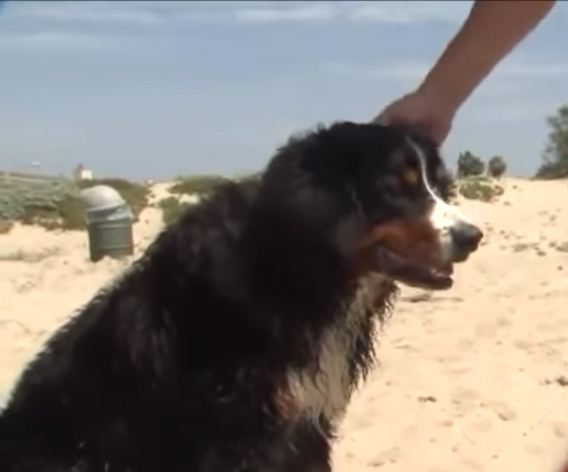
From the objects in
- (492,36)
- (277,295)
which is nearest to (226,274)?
(277,295)

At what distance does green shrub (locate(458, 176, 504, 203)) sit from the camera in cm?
1838

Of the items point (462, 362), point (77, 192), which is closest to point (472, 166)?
point (77, 192)

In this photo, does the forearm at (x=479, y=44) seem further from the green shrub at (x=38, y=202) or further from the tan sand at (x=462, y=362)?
the green shrub at (x=38, y=202)

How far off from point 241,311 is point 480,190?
14327 millimetres

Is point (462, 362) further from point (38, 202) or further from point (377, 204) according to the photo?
point (38, 202)

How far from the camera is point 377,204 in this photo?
16.2 ft

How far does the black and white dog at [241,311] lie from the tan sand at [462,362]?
7.26 ft

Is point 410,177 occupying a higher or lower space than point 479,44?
lower

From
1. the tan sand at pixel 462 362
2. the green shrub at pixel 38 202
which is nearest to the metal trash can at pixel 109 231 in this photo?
the tan sand at pixel 462 362

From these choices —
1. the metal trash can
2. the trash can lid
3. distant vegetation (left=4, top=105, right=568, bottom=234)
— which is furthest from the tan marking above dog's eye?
distant vegetation (left=4, top=105, right=568, bottom=234)

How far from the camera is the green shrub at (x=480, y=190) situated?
60.3ft

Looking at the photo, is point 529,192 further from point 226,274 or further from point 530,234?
point 226,274

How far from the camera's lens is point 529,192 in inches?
752

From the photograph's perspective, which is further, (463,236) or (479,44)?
(463,236)
